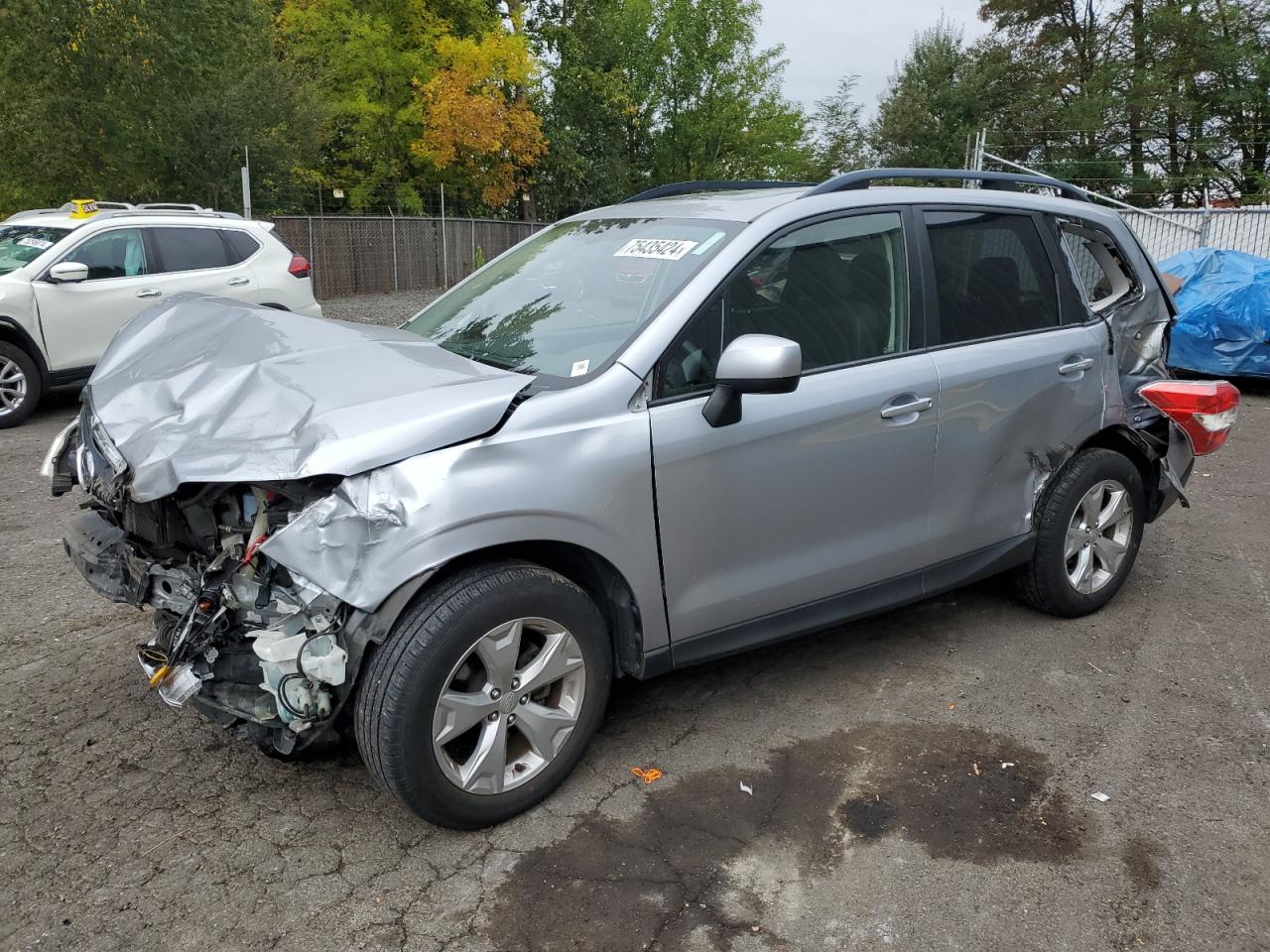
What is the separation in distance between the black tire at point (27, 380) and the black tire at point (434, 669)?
24.5 feet

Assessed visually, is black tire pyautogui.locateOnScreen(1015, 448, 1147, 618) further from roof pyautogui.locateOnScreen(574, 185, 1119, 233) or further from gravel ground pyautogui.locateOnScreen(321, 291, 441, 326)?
gravel ground pyautogui.locateOnScreen(321, 291, 441, 326)

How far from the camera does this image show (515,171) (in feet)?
112

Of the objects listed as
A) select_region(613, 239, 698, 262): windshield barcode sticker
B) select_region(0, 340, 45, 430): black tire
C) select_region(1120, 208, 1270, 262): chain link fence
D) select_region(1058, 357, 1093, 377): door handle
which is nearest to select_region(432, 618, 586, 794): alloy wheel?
select_region(613, 239, 698, 262): windshield barcode sticker

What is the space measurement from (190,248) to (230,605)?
7.86 m

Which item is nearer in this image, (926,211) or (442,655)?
(442,655)

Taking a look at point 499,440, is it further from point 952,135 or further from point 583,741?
point 952,135

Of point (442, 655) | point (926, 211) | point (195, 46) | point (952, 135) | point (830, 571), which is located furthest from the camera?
point (952, 135)

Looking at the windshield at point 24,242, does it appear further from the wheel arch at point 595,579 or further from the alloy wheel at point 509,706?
the alloy wheel at point 509,706

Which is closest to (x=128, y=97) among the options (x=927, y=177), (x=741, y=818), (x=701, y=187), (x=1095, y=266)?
(x=701, y=187)

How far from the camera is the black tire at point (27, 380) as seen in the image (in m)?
8.51

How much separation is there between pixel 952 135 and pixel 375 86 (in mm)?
25728

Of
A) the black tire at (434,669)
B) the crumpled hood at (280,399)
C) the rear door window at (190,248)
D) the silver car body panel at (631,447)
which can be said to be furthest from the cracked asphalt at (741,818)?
the rear door window at (190,248)

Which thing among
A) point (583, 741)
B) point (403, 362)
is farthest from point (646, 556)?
point (403, 362)

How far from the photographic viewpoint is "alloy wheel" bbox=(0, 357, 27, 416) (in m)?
8.54
